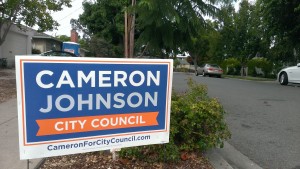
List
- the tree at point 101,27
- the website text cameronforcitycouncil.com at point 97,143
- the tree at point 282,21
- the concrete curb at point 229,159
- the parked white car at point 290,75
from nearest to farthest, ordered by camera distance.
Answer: the website text cameronforcitycouncil.com at point 97,143 < the concrete curb at point 229,159 < the parked white car at point 290,75 < the tree at point 282,21 < the tree at point 101,27

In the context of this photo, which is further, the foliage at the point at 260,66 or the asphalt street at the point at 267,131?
the foliage at the point at 260,66

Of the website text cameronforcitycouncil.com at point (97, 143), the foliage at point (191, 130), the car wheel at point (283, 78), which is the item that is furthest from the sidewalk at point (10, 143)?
the car wheel at point (283, 78)

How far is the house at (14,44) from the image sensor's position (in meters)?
25.1

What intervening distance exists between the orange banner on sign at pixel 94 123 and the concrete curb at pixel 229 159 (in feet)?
4.53

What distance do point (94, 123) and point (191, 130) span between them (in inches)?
61.8

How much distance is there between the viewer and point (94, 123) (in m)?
3.00

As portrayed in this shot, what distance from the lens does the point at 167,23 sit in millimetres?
4980

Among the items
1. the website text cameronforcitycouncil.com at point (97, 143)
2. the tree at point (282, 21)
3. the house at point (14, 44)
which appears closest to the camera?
the website text cameronforcitycouncil.com at point (97, 143)

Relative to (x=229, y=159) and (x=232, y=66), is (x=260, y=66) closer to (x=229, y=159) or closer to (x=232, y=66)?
(x=232, y=66)

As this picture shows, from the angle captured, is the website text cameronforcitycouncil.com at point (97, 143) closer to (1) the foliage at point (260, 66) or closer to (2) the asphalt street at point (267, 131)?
(2) the asphalt street at point (267, 131)

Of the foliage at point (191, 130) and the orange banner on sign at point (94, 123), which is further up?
the orange banner on sign at point (94, 123)

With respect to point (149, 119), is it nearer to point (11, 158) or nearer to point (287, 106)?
point (11, 158)

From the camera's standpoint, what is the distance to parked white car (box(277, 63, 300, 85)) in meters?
16.3

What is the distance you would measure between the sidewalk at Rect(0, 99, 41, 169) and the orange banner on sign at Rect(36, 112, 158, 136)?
1.26 meters
